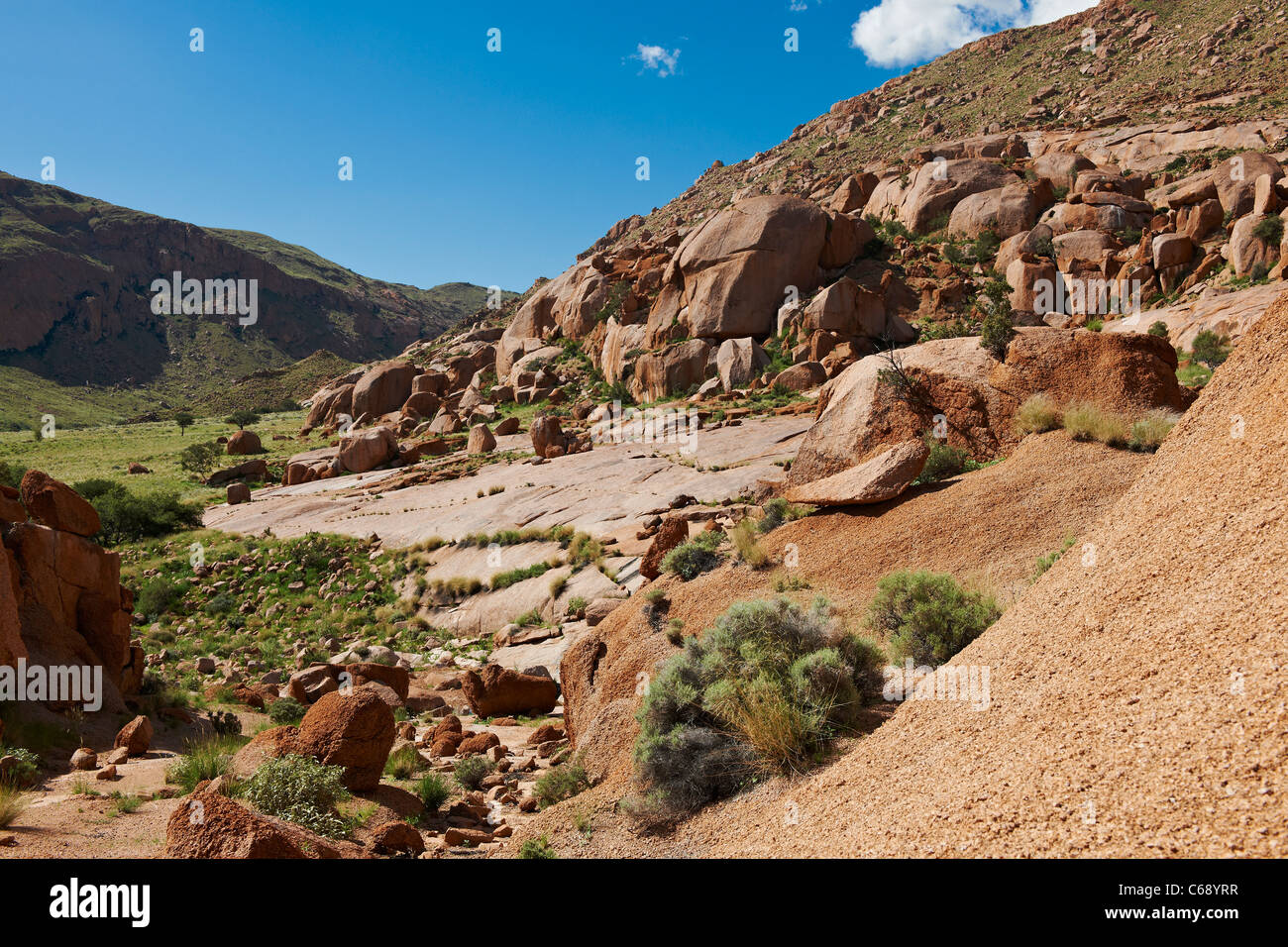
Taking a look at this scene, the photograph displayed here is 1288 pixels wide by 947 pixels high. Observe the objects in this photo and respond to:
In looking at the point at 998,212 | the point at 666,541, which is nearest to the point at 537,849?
the point at 666,541

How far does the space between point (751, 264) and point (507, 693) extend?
98.8ft

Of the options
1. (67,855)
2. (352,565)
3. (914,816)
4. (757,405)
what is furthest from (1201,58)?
(67,855)

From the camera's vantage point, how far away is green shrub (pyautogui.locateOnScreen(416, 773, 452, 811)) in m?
8.53

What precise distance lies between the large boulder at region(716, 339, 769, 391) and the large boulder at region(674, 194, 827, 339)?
91.2 inches

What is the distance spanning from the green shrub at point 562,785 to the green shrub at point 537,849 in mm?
1338

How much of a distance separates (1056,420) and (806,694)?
725 cm

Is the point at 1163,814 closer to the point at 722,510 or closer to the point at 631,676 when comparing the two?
the point at 631,676

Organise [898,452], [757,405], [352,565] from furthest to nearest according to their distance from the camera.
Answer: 1. [757,405]
2. [352,565]
3. [898,452]

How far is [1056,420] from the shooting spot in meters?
11.1

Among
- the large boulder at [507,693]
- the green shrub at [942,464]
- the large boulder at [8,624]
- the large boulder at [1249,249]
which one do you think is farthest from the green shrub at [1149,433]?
the large boulder at [1249,249]

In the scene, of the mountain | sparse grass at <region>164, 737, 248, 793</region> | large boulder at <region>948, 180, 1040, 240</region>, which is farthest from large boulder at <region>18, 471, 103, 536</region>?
the mountain

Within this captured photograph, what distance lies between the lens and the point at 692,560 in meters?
10.7

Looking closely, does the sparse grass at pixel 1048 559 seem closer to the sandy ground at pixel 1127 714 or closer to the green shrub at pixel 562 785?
the sandy ground at pixel 1127 714

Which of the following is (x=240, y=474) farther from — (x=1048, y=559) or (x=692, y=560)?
(x=1048, y=559)
